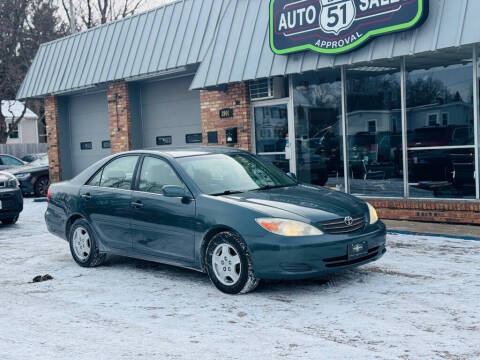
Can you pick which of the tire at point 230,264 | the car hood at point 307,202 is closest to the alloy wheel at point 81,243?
the tire at point 230,264

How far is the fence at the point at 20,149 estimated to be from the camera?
3753cm

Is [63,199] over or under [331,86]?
under

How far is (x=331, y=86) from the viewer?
41.3 ft

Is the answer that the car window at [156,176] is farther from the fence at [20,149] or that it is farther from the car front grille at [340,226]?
the fence at [20,149]

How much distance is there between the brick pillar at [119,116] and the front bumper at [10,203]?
4976mm

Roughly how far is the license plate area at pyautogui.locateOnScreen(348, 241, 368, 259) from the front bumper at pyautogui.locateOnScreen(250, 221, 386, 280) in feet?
0.20

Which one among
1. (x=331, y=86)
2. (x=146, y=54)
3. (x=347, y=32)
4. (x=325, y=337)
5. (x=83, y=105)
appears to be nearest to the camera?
(x=325, y=337)

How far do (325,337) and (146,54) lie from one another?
12.5m

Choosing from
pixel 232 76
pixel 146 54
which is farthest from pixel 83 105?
pixel 232 76

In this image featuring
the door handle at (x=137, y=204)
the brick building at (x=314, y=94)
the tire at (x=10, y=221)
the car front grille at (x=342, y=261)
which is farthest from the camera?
the tire at (x=10, y=221)

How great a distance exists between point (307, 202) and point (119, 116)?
483 inches

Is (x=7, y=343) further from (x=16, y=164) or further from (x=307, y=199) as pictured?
(x=16, y=164)

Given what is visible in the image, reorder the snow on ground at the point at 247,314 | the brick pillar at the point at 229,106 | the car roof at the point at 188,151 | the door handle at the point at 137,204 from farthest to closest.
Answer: the brick pillar at the point at 229,106 → the car roof at the point at 188,151 → the door handle at the point at 137,204 → the snow on ground at the point at 247,314

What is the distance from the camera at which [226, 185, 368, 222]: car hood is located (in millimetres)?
6328
